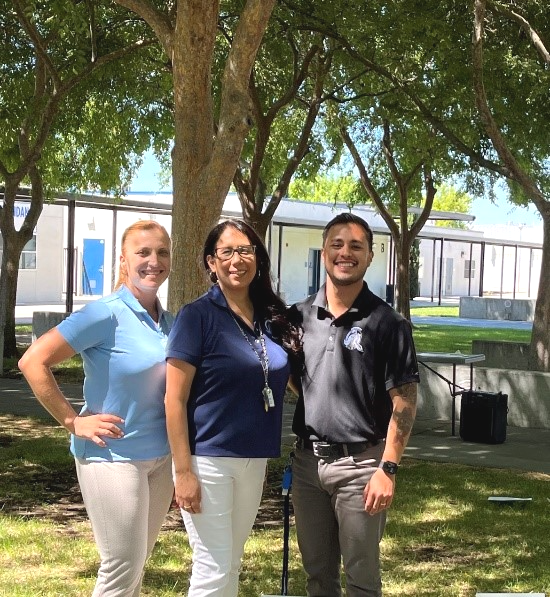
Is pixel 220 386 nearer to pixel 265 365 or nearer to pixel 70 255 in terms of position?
pixel 265 365

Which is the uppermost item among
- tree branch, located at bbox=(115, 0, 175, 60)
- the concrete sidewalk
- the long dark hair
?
tree branch, located at bbox=(115, 0, 175, 60)

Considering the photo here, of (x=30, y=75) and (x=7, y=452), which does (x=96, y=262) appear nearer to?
(x=30, y=75)

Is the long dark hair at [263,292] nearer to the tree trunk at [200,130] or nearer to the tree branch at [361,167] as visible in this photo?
the tree trunk at [200,130]

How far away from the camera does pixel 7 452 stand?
368 inches

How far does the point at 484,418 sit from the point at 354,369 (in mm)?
7190

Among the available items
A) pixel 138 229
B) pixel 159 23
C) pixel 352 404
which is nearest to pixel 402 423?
pixel 352 404

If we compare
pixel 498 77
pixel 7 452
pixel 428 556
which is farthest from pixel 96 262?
pixel 428 556

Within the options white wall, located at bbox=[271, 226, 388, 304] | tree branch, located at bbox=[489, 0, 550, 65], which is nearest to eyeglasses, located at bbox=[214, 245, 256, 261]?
tree branch, located at bbox=[489, 0, 550, 65]

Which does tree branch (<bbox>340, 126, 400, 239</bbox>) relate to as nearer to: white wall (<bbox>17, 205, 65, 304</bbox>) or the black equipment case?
the black equipment case

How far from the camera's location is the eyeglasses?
3.62 metres

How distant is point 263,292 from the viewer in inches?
147

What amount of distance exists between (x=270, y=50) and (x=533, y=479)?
33.7 ft

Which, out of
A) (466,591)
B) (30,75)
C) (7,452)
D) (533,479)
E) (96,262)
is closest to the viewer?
(466,591)

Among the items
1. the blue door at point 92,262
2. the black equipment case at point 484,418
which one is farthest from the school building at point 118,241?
the black equipment case at point 484,418
